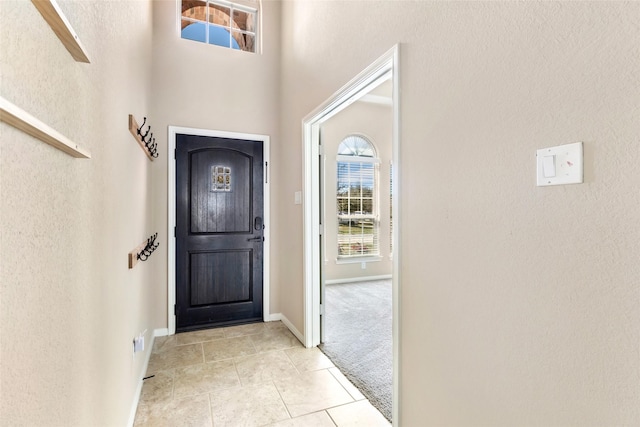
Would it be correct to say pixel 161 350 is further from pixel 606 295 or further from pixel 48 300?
pixel 606 295

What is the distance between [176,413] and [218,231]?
1.79 metres

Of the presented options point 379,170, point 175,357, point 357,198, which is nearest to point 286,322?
point 175,357

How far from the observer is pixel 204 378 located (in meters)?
2.30

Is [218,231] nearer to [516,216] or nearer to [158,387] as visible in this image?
[158,387]

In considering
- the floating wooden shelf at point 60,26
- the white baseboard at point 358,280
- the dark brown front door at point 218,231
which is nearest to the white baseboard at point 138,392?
the dark brown front door at point 218,231

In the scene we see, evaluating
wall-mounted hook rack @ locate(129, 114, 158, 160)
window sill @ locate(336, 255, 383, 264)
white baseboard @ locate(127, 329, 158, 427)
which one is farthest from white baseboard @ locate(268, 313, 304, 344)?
wall-mounted hook rack @ locate(129, 114, 158, 160)

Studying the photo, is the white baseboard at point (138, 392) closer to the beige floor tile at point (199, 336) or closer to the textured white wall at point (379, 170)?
the beige floor tile at point (199, 336)

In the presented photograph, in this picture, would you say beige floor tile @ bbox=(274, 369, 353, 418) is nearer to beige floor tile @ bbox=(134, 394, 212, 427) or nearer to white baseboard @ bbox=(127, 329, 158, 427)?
beige floor tile @ bbox=(134, 394, 212, 427)

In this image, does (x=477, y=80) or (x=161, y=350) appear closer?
(x=477, y=80)

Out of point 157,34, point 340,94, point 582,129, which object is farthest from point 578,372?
point 157,34

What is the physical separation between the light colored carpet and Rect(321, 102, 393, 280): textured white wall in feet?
1.95

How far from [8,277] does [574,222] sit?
1.36m

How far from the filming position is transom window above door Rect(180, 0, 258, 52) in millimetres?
3420

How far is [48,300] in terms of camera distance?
76cm
